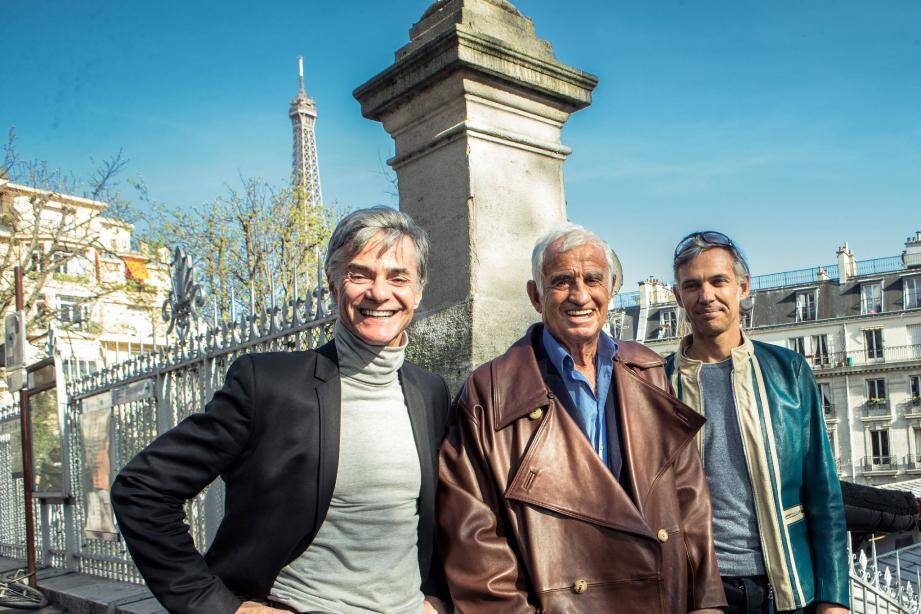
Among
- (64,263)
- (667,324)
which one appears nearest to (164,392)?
(64,263)

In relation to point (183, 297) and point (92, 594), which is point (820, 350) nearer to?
point (92, 594)

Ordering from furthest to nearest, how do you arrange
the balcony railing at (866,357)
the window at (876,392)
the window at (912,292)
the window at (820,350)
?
the window at (820,350) < the window at (912,292) < the balcony railing at (866,357) < the window at (876,392)

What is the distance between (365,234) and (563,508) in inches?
38.9

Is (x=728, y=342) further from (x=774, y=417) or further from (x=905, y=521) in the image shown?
(x=905, y=521)

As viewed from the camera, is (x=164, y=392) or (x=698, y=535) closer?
(x=698, y=535)

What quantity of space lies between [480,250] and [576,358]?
1.11 m

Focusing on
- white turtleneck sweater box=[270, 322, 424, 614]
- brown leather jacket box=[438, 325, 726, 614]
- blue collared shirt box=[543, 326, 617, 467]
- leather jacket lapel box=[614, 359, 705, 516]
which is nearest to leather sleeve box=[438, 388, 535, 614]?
brown leather jacket box=[438, 325, 726, 614]

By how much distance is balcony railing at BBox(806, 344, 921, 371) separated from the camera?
44.7 metres

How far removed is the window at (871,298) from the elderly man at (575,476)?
4939 centimetres

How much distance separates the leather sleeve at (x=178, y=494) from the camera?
2.04 meters

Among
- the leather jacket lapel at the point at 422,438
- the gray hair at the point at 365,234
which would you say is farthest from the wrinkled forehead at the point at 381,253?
the leather jacket lapel at the point at 422,438

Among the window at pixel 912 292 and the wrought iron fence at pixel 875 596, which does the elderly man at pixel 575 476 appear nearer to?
the wrought iron fence at pixel 875 596

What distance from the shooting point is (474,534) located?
2.21 m

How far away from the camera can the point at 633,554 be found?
2.22 meters
